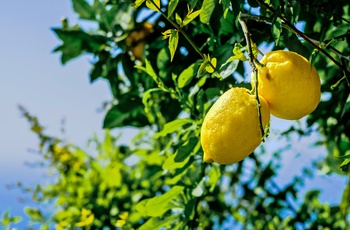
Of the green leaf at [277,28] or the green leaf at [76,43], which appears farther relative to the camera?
the green leaf at [76,43]

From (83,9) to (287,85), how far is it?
904 mm

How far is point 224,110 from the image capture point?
30.3 inches

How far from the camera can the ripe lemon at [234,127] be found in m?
0.75

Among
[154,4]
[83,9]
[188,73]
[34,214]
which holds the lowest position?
[34,214]

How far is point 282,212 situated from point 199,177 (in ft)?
3.08

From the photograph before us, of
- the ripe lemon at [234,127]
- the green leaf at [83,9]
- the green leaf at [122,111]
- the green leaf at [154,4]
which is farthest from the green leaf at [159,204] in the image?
the green leaf at [83,9]

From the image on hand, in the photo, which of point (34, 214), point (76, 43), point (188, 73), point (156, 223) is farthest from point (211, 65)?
point (34, 214)

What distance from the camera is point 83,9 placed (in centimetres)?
152

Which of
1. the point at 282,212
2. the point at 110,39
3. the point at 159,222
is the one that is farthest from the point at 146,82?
the point at 282,212

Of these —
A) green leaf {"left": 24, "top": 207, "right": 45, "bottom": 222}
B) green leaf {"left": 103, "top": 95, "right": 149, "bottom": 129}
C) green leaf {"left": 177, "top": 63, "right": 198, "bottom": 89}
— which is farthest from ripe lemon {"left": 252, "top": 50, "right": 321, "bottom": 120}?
green leaf {"left": 24, "top": 207, "right": 45, "bottom": 222}

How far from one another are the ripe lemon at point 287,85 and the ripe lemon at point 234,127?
0.07 ft

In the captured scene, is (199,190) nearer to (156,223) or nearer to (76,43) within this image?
(156,223)

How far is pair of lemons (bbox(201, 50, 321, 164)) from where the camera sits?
0.75m

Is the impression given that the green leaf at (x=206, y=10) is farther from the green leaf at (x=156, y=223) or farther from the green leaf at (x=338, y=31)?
the green leaf at (x=156, y=223)
